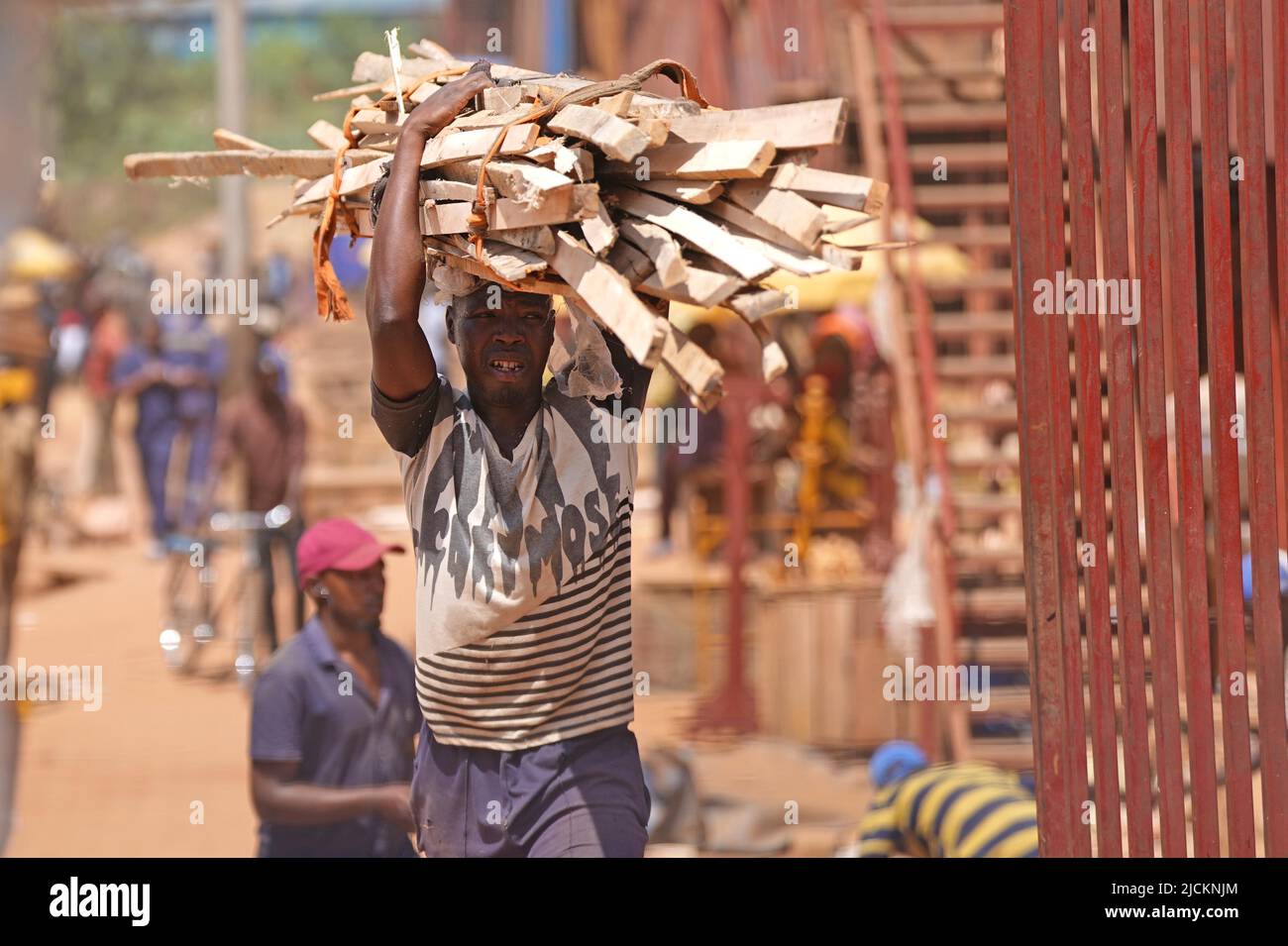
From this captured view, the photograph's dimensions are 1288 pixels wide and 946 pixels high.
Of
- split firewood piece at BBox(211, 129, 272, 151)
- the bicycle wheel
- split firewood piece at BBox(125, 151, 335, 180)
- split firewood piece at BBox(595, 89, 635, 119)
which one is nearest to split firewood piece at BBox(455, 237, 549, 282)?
split firewood piece at BBox(595, 89, 635, 119)

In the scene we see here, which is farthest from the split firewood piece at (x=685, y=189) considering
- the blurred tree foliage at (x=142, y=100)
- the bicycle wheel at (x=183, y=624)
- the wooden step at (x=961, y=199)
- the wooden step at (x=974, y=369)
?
the blurred tree foliage at (x=142, y=100)

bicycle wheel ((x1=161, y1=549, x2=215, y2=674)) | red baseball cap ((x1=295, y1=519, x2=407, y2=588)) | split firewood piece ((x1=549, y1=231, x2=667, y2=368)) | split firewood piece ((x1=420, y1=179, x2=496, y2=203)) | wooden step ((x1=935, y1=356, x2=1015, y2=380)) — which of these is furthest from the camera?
bicycle wheel ((x1=161, y1=549, x2=215, y2=674))

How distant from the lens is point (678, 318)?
1429cm

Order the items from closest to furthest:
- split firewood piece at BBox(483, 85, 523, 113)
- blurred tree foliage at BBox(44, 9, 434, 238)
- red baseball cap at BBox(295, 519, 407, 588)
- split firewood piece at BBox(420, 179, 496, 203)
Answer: split firewood piece at BBox(420, 179, 496, 203), split firewood piece at BBox(483, 85, 523, 113), red baseball cap at BBox(295, 519, 407, 588), blurred tree foliage at BBox(44, 9, 434, 238)

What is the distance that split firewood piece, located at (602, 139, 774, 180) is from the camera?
320 cm

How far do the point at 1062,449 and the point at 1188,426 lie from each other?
29cm

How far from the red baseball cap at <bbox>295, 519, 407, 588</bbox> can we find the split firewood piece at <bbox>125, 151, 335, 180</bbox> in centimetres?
125

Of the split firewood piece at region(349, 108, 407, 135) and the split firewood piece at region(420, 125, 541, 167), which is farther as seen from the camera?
the split firewood piece at region(349, 108, 407, 135)

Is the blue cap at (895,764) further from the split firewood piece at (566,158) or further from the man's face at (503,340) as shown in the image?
the split firewood piece at (566,158)

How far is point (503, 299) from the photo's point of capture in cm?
362

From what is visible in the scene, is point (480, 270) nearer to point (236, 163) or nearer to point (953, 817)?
point (236, 163)

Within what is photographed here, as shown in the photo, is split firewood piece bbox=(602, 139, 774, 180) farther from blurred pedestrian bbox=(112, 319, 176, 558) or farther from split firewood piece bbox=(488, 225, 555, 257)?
blurred pedestrian bbox=(112, 319, 176, 558)

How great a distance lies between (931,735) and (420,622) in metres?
6.17

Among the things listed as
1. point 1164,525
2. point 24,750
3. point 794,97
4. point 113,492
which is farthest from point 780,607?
point 113,492
